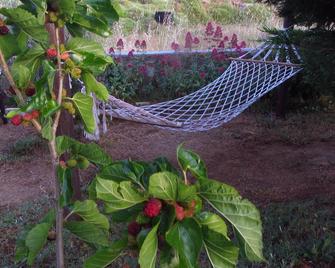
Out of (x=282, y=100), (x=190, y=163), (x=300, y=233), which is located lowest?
(x=300, y=233)

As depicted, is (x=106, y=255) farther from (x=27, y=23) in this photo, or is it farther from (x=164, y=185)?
(x=27, y=23)

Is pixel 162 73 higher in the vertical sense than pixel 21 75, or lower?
lower

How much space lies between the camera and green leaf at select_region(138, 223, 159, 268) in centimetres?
82

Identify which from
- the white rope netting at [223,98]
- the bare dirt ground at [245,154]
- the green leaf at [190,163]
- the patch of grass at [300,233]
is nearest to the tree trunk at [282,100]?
the bare dirt ground at [245,154]

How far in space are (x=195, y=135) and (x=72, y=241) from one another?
2039 millimetres

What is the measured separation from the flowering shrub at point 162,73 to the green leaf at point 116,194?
3921 mm

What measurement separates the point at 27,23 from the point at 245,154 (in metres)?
2.78

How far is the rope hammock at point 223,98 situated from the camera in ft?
10.5

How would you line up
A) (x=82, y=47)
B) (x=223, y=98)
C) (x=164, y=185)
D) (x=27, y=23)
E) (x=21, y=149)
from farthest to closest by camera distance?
(x=223, y=98) < (x=21, y=149) < (x=82, y=47) < (x=27, y=23) < (x=164, y=185)

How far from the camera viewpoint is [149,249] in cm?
83

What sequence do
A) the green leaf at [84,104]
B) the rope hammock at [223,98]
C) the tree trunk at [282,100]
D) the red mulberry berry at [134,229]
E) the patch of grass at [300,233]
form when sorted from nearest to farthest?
the red mulberry berry at [134,229] → the green leaf at [84,104] → the patch of grass at [300,233] → the rope hammock at [223,98] → the tree trunk at [282,100]

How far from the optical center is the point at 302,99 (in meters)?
4.81

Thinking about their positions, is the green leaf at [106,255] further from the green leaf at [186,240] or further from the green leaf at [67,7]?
the green leaf at [67,7]

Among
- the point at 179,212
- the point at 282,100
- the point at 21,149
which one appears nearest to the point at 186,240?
the point at 179,212
